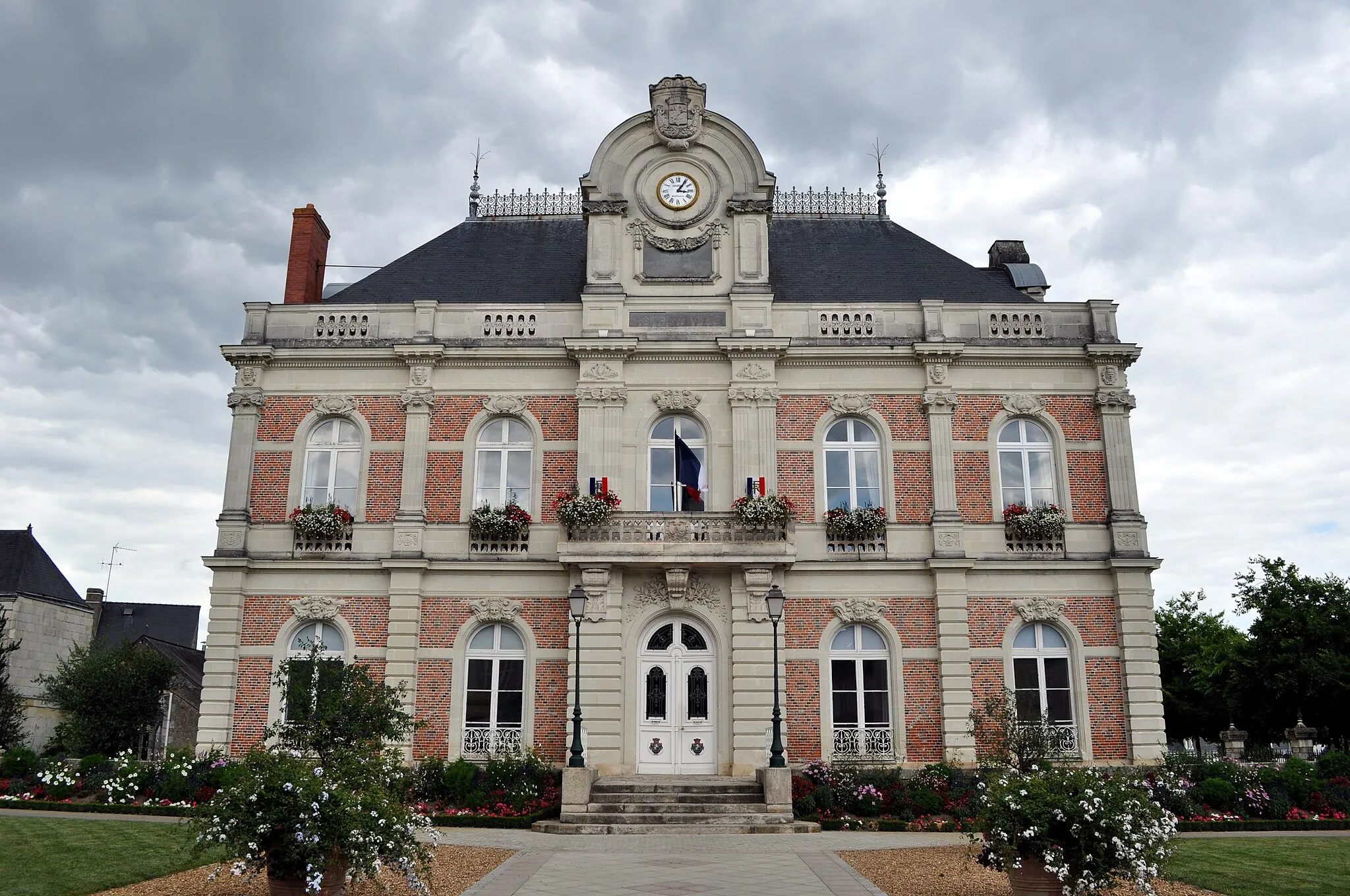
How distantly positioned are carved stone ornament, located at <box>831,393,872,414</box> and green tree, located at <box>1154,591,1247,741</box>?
1559 cm

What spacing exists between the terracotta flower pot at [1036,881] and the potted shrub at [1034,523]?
1201cm

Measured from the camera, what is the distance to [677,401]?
21344mm

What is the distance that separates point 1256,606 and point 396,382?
2003 centimetres

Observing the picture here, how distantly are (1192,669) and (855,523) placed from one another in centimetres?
2026

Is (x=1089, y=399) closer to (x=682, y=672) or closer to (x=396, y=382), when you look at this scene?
(x=682, y=672)

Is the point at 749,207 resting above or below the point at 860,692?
above

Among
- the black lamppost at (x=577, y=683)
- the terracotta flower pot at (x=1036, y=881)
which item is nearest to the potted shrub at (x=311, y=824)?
the terracotta flower pot at (x=1036, y=881)

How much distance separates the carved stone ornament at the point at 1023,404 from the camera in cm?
2148

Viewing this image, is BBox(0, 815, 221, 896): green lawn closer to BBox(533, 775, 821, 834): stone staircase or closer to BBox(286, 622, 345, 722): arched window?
BBox(286, 622, 345, 722): arched window

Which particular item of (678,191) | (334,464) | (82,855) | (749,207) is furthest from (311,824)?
(678,191)

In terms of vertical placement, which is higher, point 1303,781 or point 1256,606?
point 1256,606

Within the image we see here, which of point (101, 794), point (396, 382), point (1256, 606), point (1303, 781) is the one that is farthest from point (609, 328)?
point (1256, 606)

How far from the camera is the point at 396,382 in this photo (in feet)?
71.6

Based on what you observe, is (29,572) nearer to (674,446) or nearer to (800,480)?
(674,446)
